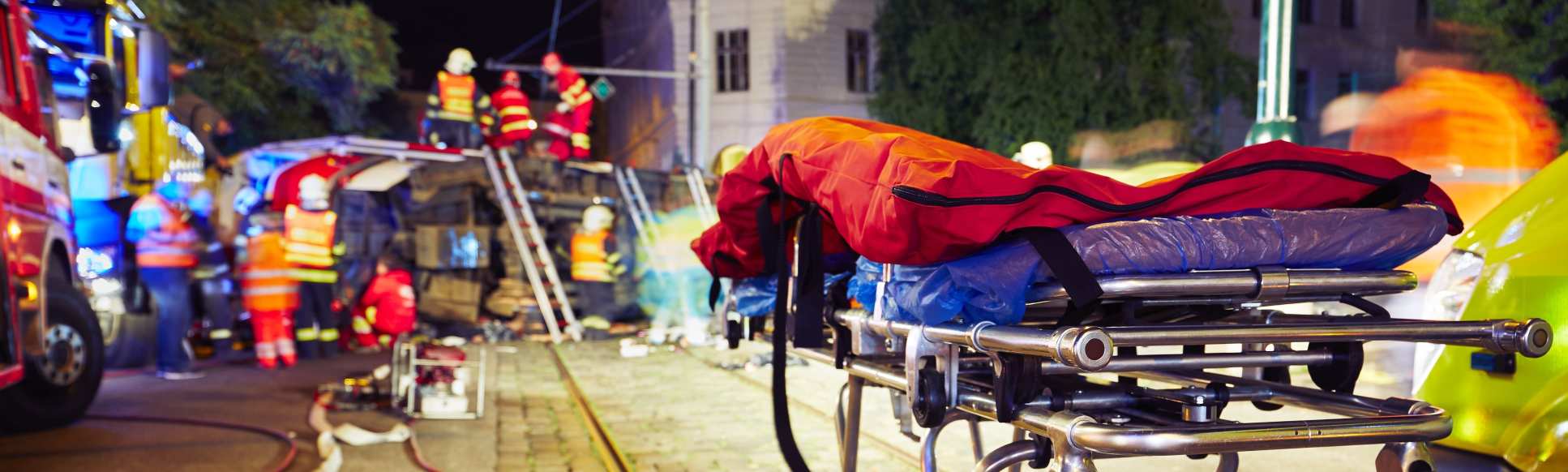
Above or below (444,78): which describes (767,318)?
below

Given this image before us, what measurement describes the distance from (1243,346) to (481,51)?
41.3 metres

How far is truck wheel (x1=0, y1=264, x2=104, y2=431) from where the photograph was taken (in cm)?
697

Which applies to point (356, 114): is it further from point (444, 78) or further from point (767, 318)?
point (767, 318)

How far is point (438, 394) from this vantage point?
770 cm

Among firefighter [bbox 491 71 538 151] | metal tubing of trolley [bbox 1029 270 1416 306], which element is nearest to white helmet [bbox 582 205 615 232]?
firefighter [bbox 491 71 538 151]

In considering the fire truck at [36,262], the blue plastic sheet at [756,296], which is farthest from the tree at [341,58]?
the blue plastic sheet at [756,296]

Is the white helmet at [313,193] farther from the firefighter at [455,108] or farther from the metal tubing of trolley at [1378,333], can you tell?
the metal tubing of trolley at [1378,333]

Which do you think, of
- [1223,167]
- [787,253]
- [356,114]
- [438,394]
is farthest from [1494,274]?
[356,114]

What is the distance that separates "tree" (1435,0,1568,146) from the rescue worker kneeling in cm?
1487

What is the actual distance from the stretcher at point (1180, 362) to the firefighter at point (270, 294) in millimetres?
10035

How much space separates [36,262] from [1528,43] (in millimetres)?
Answer: 17769

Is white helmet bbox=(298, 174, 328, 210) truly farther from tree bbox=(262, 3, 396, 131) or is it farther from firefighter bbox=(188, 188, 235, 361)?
tree bbox=(262, 3, 396, 131)

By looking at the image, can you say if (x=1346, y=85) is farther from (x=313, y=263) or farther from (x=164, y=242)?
(x=164, y=242)

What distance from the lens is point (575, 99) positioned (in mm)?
16844
